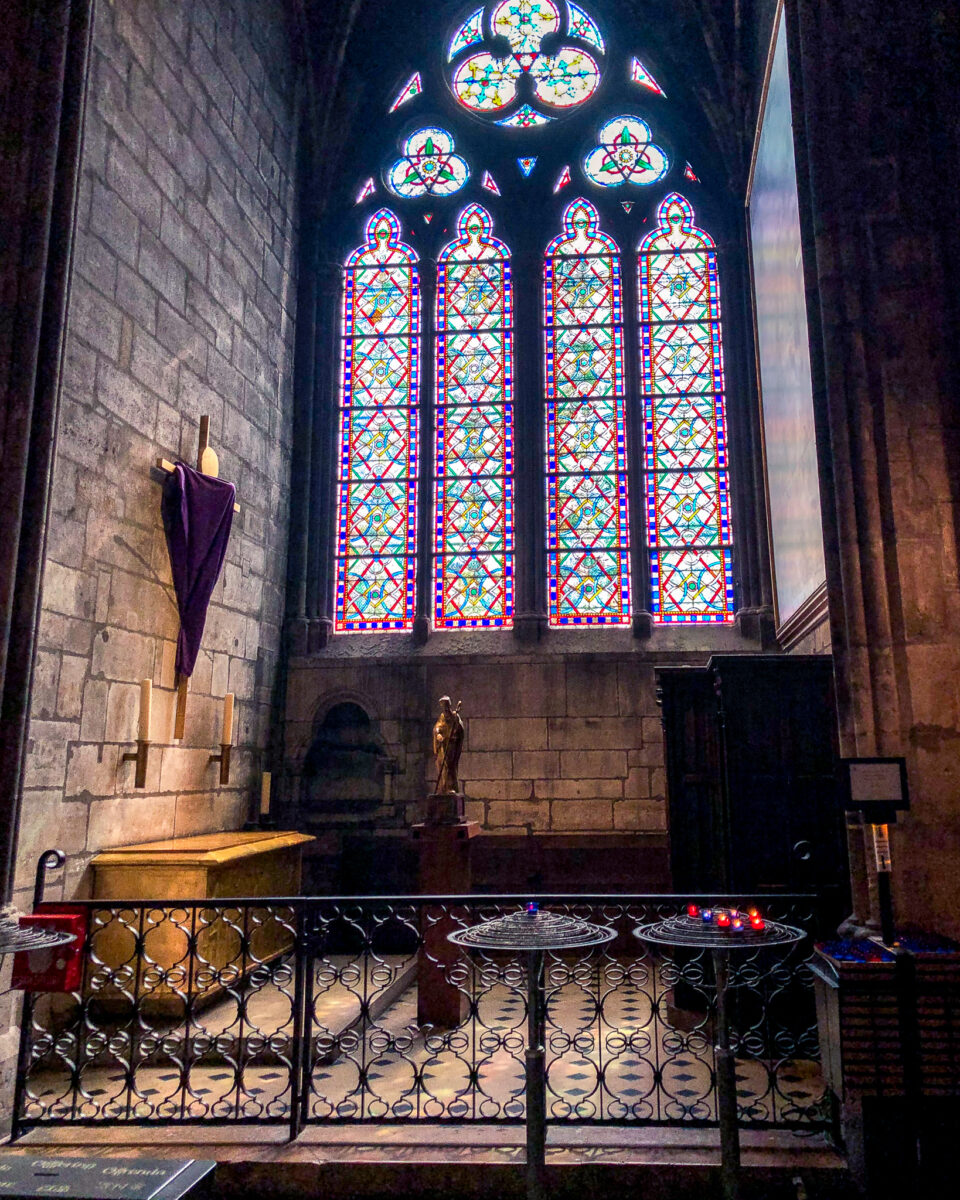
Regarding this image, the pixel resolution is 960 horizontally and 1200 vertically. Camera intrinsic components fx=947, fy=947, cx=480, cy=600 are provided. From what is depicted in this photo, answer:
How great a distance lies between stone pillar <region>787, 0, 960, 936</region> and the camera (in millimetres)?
3920

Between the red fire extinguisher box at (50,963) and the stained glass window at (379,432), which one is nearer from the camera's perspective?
the red fire extinguisher box at (50,963)

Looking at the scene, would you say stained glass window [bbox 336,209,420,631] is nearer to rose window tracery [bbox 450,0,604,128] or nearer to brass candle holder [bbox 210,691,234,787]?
rose window tracery [bbox 450,0,604,128]

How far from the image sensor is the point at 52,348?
4.39 metres

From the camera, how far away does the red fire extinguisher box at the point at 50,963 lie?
337 cm

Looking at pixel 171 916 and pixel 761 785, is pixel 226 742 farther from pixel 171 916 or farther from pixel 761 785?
pixel 761 785

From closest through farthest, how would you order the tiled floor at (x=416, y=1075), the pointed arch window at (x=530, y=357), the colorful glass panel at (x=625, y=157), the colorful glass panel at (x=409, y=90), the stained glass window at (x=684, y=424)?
the tiled floor at (x=416, y=1075), the stained glass window at (x=684, y=424), the pointed arch window at (x=530, y=357), the colorful glass panel at (x=625, y=157), the colorful glass panel at (x=409, y=90)

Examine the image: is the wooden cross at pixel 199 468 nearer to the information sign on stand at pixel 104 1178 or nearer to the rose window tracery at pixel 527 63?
the information sign on stand at pixel 104 1178

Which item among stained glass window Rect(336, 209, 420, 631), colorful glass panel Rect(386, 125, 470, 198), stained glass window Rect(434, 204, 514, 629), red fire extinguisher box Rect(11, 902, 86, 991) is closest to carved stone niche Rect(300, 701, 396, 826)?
stained glass window Rect(336, 209, 420, 631)

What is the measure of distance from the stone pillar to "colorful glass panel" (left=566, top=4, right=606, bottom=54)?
5.71 meters

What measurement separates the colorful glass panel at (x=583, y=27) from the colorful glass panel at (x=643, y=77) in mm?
423

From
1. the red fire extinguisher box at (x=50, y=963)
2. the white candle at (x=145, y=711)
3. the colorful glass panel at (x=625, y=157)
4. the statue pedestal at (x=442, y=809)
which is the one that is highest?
the colorful glass panel at (x=625, y=157)

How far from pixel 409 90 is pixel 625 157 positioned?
2.36m

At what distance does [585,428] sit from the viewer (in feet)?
29.2

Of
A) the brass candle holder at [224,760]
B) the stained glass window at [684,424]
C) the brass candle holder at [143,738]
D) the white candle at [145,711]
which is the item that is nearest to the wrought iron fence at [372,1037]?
the brass candle holder at [143,738]
